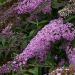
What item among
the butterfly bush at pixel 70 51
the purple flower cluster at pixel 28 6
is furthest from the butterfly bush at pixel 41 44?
the purple flower cluster at pixel 28 6

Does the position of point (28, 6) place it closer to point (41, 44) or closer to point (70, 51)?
point (41, 44)

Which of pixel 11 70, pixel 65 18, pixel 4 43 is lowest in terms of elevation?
pixel 11 70

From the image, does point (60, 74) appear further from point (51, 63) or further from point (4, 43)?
point (4, 43)

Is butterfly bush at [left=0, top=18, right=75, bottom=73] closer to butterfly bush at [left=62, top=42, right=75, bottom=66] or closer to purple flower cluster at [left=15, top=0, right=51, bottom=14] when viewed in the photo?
butterfly bush at [left=62, top=42, right=75, bottom=66]

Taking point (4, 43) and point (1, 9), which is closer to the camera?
point (4, 43)

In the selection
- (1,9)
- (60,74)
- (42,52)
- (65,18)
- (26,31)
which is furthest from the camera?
(1,9)

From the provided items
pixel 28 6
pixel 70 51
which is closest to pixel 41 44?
pixel 70 51

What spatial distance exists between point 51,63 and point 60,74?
3.27ft

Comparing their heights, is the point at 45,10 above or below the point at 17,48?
above

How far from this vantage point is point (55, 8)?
4328mm

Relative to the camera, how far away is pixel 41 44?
12.1 feet

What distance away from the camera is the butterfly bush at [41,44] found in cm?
367

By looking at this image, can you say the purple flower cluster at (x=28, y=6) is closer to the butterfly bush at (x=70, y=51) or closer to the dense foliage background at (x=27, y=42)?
the dense foliage background at (x=27, y=42)

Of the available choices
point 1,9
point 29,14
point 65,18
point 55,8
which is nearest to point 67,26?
point 65,18
